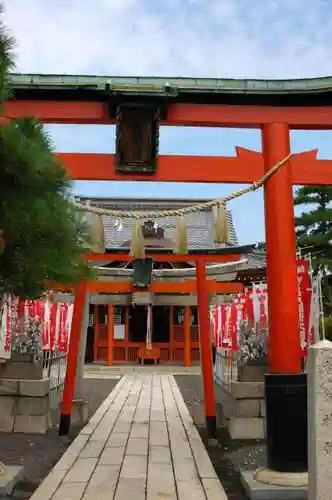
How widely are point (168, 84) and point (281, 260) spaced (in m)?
2.31

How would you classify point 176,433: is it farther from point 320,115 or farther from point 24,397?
point 320,115

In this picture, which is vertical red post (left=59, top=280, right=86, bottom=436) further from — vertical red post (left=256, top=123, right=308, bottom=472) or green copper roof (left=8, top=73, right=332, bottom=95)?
vertical red post (left=256, top=123, right=308, bottom=472)

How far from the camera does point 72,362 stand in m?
8.72

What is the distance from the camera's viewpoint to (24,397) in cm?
873

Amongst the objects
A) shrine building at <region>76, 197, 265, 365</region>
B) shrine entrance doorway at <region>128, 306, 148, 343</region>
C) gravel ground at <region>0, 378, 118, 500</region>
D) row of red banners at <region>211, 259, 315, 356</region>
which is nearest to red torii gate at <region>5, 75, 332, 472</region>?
row of red banners at <region>211, 259, 315, 356</region>

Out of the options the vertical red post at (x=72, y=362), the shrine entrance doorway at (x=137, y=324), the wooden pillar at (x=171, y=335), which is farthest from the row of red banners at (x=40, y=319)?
the shrine entrance doorway at (x=137, y=324)

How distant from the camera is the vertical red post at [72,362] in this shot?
8352 millimetres

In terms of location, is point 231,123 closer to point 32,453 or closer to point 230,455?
point 230,455

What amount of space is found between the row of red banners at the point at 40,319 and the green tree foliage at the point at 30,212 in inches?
129

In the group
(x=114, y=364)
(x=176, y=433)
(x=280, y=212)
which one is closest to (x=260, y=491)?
(x=280, y=212)

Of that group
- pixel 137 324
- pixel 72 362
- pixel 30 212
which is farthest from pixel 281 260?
pixel 137 324

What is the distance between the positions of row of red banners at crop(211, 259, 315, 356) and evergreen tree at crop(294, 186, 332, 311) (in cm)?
665

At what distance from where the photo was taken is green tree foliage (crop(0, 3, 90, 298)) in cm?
403

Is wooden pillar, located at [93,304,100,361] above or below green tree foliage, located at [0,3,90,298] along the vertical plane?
below
